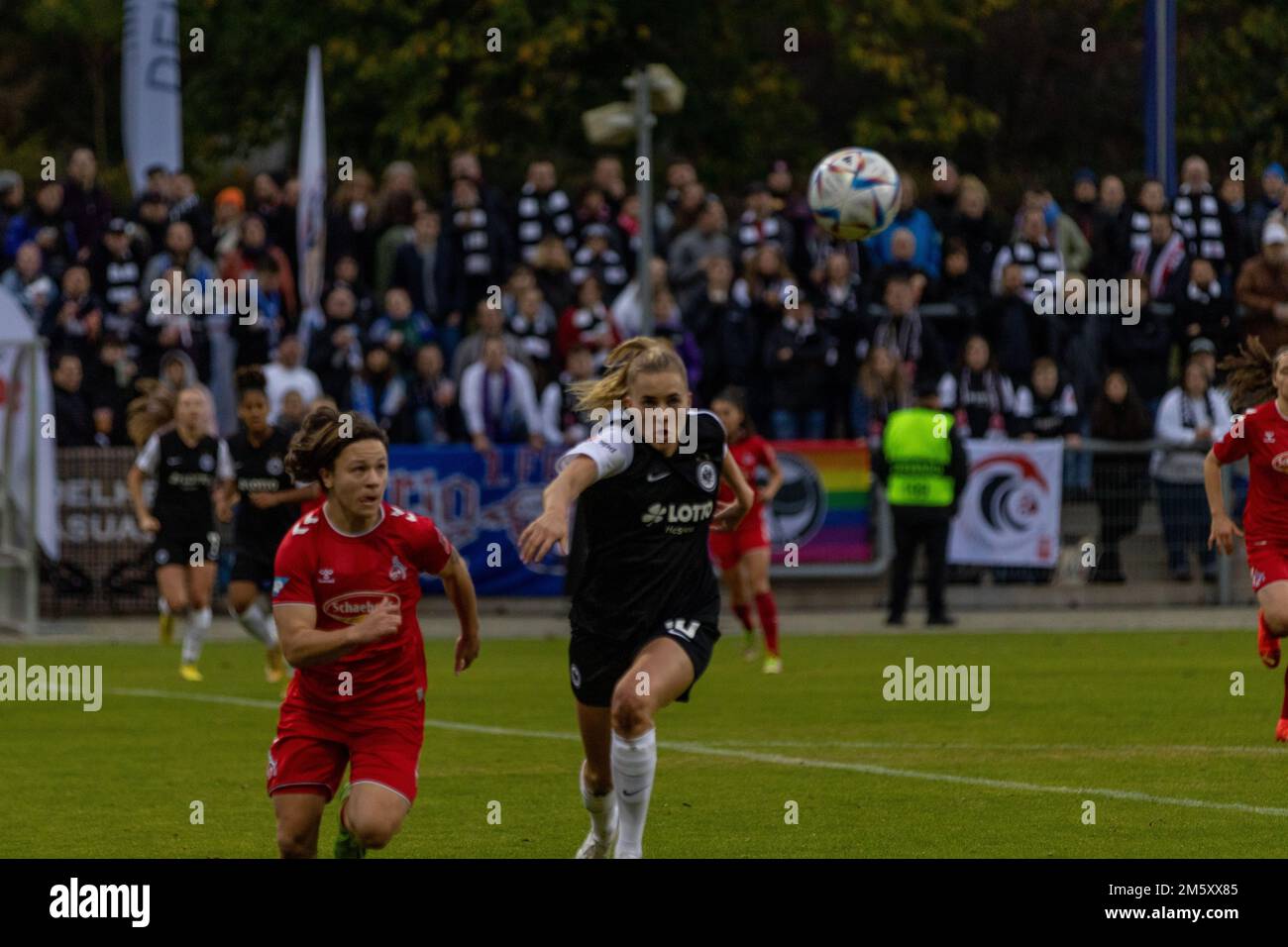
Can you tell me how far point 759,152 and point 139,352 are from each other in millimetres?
16855

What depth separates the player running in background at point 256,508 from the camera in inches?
685

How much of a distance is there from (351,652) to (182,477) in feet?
33.7

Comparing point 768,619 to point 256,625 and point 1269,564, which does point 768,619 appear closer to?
point 256,625

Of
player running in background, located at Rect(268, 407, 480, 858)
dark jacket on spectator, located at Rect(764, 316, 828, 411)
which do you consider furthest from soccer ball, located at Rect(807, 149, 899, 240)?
player running in background, located at Rect(268, 407, 480, 858)

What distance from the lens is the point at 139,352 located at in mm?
23141

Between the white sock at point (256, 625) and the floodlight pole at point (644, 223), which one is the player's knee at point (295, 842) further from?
the floodlight pole at point (644, 223)

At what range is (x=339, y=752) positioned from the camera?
8391 millimetres

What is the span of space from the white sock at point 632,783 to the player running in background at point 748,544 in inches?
345

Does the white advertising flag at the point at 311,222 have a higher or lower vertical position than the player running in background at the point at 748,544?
higher

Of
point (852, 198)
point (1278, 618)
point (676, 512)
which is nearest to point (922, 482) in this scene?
point (852, 198)

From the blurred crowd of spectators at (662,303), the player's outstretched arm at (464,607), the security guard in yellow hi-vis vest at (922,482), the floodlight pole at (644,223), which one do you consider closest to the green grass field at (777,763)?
the player's outstretched arm at (464,607)

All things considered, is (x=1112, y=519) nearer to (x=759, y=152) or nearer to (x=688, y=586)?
(x=688, y=586)

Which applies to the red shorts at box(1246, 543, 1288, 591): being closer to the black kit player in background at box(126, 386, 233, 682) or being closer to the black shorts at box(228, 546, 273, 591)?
the black shorts at box(228, 546, 273, 591)
